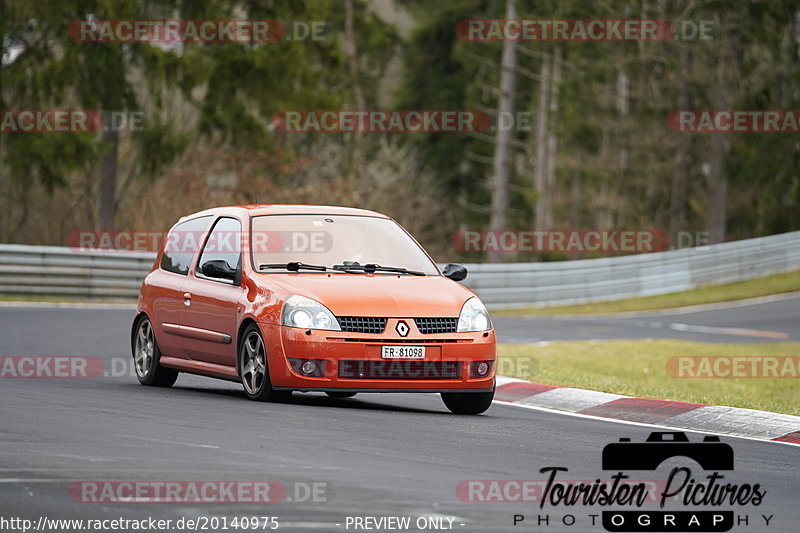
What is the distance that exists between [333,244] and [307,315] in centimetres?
133

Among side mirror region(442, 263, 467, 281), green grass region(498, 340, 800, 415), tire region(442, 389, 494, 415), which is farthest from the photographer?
green grass region(498, 340, 800, 415)

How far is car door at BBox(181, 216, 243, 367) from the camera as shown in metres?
11.9

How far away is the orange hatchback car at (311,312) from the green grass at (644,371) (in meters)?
3.01

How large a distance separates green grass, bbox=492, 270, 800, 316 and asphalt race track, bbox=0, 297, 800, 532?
73.5 ft

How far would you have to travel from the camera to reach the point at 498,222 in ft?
141

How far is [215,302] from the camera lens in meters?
12.1

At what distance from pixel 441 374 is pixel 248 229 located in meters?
2.28

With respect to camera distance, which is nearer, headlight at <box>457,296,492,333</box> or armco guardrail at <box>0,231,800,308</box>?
headlight at <box>457,296,492,333</box>

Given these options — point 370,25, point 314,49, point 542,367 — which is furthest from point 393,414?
point 370,25

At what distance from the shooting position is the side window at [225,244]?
12227 mm

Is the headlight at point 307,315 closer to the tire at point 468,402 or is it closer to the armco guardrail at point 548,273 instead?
the tire at point 468,402
